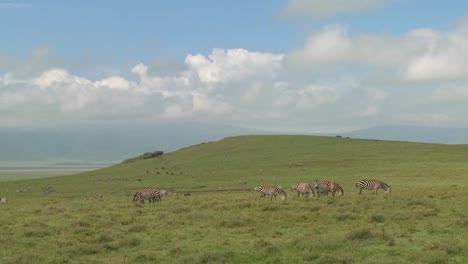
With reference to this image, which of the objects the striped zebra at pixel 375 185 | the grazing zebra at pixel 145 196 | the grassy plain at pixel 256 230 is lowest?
the grassy plain at pixel 256 230

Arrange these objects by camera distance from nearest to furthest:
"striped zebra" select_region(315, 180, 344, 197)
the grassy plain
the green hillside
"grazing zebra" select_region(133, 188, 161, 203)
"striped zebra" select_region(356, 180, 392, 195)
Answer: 1. the grassy plain
2. "striped zebra" select_region(315, 180, 344, 197)
3. "grazing zebra" select_region(133, 188, 161, 203)
4. "striped zebra" select_region(356, 180, 392, 195)
5. the green hillside

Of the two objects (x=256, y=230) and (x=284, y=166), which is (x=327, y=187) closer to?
(x=256, y=230)

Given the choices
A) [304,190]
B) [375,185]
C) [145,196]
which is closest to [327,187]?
[304,190]

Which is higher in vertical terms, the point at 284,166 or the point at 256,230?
the point at 284,166

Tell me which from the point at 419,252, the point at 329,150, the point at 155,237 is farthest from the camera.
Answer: the point at 329,150

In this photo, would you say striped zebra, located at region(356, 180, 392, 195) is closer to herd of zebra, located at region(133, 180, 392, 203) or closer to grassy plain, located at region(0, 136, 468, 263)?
herd of zebra, located at region(133, 180, 392, 203)

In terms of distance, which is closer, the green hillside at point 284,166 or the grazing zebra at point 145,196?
the grazing zebra at point 145,196

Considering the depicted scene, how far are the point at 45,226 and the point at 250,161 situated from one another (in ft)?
179

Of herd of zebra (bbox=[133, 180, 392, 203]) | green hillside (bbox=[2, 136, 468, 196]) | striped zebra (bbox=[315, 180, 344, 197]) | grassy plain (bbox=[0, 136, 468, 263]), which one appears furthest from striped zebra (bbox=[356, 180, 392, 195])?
green hillside (bbox=[2, 136, 468, 196])

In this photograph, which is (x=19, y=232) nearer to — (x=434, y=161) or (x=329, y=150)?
(x=434, y=161)

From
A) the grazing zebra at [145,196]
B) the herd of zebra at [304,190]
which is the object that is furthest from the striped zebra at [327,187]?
the grazing zebra at [145,196]

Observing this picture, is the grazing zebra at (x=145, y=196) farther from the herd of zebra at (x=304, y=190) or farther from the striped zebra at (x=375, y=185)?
the striped zebra at (x=375, y=185)

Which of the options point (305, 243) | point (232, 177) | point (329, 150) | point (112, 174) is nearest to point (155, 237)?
point (305, 243)

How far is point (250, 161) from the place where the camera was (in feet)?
261
